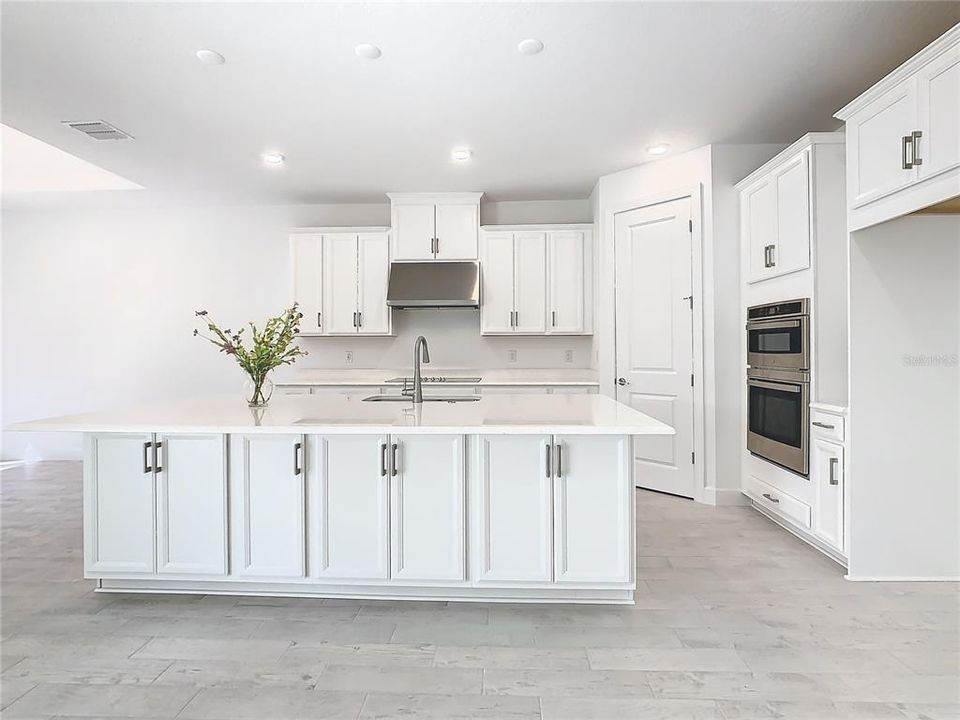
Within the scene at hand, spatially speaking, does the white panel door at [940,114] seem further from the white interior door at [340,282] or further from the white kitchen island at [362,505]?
the white interior door at [340,282]

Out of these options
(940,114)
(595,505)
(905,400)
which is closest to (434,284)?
(595,505)

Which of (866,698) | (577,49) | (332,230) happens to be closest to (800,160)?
(577,49)

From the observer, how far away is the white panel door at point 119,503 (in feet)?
8.16

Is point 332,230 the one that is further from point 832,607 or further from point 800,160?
point 832,607

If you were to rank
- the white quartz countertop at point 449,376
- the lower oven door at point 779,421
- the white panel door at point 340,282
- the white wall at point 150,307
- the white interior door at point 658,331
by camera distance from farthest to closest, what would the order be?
the white wall at point 150,307 → the white panel door at point 340,282 → the white quartz countertop at point 449,376 → the white interior door at point 658,331 → the lower oven door at point 779,421

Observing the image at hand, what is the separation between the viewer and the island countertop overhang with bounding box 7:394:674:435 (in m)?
2.21

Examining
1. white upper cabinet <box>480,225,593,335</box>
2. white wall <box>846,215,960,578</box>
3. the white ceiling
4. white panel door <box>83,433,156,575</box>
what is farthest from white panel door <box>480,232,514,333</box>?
white panel door <box>83,433,156,575</box>

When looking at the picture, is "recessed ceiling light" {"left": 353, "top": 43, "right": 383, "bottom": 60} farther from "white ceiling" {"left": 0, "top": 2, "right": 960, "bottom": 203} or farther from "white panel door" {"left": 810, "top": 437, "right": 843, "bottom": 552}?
"white panel door" {"left": 810, "top": 437, "right": 843, "bottom": 552}

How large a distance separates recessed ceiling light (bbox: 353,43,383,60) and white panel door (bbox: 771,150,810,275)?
2287mm

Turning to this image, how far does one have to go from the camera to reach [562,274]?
5207 millimetres

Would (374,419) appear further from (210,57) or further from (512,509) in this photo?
(210,57)

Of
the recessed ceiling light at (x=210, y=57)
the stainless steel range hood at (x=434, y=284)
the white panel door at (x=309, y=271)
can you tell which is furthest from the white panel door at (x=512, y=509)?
the white panel door at (x=309, y=271)

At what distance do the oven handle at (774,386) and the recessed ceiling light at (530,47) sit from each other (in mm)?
2219

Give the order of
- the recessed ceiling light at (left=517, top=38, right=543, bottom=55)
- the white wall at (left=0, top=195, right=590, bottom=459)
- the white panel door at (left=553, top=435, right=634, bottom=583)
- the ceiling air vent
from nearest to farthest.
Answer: the white panel door at (left=553, top=435, right=634, bottom=583)
the recessed ceiling light at (left=517, top=38, right=543, bottom=55)
the ceiling air vent
the white wall at (left=0, top=195, right=590, bottom=459)
